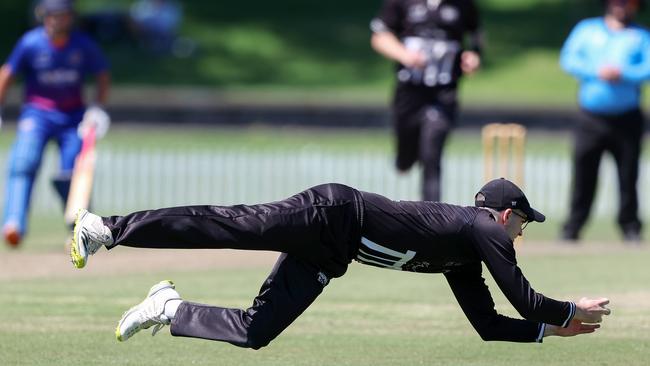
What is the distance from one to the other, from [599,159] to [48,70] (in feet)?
17.7

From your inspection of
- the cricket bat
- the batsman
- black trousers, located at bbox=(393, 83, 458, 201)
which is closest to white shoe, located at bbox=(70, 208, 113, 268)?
the cricket bat

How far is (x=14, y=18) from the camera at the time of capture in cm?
3544

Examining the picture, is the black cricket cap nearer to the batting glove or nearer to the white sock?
the white sock

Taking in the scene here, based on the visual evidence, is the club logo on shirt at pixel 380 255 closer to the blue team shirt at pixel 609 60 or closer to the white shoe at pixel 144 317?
the white shoe at pixel 144 317

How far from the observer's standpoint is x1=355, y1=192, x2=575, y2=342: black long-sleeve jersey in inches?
270

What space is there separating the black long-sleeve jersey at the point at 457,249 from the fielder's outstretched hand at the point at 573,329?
0.15 ft

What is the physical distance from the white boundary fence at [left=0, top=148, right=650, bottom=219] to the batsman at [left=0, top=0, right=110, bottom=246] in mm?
4849

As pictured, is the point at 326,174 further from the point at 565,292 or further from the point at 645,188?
the point at 565,292

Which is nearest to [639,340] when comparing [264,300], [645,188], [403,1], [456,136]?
[264,300]

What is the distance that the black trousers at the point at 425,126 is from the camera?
1313 cm

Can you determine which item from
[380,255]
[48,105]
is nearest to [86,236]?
[380,255]

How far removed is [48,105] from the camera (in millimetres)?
13211

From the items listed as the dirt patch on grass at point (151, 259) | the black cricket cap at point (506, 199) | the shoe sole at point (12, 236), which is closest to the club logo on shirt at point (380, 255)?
the black cricket cap at point (506, 199)

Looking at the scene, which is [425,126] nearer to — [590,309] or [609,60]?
[609,60]
